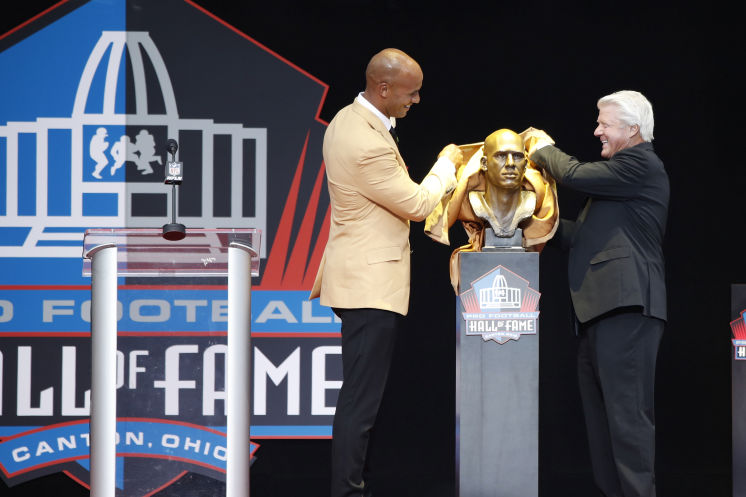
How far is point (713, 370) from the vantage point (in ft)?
15.3

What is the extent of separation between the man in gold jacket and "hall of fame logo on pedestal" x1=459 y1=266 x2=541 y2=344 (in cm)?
37

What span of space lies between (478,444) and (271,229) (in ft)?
5.26

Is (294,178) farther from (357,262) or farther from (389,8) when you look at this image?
(357,262)

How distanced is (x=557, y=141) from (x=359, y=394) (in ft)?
6.74

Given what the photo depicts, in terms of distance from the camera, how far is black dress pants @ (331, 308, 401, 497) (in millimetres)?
3145

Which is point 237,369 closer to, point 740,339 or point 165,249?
point 165,249

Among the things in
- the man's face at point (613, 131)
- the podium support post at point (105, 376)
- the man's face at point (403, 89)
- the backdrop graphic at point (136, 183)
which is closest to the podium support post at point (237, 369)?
the podium support post at point (105, 376)

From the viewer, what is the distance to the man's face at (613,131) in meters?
3.44

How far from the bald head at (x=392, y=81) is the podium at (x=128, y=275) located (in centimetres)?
82

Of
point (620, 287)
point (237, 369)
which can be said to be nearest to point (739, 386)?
point (620, 287)

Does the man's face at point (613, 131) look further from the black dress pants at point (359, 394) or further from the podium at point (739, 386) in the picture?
the black dress pants at point (359, 394)

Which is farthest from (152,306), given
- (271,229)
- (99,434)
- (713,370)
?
(713,370)

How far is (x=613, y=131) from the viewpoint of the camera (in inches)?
136

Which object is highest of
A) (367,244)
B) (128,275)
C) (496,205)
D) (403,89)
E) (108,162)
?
(403,89)
